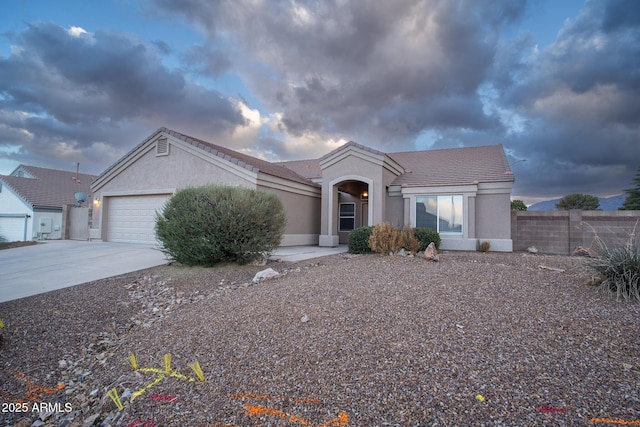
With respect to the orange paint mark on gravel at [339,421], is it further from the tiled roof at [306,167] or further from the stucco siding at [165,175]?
the tiled roof at [306,167]

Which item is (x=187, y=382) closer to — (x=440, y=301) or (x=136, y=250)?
(x=440, y=301)

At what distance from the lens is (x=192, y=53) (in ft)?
43.9

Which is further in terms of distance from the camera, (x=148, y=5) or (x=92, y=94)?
(x=92, y=94)

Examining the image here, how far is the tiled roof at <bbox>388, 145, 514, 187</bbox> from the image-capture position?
14.4m

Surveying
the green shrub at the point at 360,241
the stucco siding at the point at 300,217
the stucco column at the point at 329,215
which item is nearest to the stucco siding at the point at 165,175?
the stucco siding at the point at 300,217

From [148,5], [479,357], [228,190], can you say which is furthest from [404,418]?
[148,5]

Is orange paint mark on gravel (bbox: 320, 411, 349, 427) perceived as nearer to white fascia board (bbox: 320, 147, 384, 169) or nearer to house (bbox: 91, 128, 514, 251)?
house (bbox: 91, 128, 514, 251)

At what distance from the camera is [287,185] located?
14977 mm

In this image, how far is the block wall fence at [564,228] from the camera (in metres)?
13.5

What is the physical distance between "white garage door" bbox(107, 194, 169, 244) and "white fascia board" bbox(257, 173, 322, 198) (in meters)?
4.90

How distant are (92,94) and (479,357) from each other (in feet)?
62.4

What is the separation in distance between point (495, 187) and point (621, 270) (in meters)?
9.28

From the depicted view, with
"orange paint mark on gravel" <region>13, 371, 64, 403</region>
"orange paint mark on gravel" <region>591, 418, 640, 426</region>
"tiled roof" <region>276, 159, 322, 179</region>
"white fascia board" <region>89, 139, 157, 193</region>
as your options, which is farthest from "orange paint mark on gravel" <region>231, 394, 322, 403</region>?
"tiled roof" <region>276, 159, 322, 179</region>

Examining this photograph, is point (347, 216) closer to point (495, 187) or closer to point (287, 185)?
point (287, 185)
